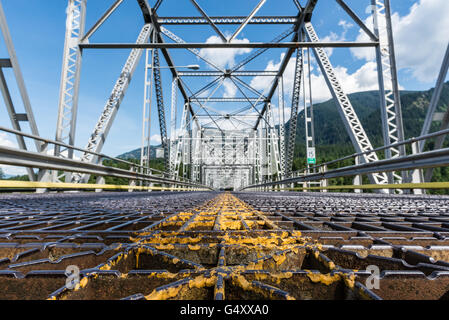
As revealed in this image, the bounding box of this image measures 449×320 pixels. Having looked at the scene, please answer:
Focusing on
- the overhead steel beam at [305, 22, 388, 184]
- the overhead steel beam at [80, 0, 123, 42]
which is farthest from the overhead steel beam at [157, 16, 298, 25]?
the overhead steel beam at [80, 0, 123, 42]

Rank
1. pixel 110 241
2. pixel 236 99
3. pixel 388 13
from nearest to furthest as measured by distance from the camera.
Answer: pixel 110 241, pixel 388 13, pixel 236 99

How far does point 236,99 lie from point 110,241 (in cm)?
2772

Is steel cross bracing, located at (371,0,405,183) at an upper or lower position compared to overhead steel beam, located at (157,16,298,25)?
lower

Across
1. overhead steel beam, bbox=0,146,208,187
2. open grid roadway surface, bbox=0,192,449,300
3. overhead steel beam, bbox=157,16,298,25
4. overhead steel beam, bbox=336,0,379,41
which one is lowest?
open grid roadway surface, bbox=0,192,449,300

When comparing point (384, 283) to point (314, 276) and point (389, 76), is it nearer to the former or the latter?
point (314, 276)

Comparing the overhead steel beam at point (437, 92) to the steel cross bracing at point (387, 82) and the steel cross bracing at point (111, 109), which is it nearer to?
the steel cross bracing at point (387, 82)

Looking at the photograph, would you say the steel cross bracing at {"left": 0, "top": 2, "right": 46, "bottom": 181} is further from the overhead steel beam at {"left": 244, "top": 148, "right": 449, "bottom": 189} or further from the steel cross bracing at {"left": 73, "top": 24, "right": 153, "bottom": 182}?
the overhead steel beam at {"left": 244, "top": 148, "right": 449, "bottom": 189}

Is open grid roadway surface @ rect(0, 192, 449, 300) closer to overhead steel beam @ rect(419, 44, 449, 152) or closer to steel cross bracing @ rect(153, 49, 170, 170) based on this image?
overhead steel beam @ rect(419, 44, 449, 152)

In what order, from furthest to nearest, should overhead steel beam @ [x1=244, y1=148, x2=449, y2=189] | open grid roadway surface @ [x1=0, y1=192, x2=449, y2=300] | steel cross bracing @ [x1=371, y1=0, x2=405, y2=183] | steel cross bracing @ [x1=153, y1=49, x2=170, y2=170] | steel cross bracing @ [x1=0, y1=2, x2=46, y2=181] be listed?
steel cross bracing @ [x1=153, y1=49, x2=170, y2=170] < steel cross bracing @ [x1=371, y1=0, x2=405, y2=183] < steel cross bracing @ [x1=0, y1=2, x2=46, y2=181] < overhead steel beam @ [x1=244, y1=148, x2=449, y2=189] < open grid roadway surface @ [x1=0, y1=192, x2=449, y2=300]

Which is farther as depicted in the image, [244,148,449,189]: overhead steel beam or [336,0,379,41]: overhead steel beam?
[336,0,379,41]: overhead steel beam

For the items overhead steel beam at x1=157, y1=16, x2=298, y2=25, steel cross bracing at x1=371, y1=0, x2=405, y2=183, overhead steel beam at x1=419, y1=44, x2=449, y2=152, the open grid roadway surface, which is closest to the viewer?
the open grid roadway surface

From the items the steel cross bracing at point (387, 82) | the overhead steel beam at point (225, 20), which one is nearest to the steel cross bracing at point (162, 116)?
the overhead steel beam at point (225, 20)

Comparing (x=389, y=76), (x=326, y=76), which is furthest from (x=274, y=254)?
(x=326, y=76)
